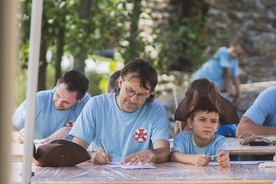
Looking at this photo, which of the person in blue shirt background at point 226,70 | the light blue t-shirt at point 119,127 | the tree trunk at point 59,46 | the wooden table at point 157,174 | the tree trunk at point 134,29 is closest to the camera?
the wooden table at point 157,174

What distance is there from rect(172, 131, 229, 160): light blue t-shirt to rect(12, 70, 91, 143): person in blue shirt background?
130 cm

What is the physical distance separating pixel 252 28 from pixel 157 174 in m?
7.84

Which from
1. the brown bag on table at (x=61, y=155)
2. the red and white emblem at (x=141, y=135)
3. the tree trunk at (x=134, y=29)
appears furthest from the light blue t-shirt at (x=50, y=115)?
the tree trunk at (x=134, y=29)

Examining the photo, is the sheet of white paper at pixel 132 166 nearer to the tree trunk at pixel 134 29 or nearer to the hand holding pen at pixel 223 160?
the hand holding pen at pixel 223 160

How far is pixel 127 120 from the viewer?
12.7 ft

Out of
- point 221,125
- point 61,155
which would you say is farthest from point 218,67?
point 61,155

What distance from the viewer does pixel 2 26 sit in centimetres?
88

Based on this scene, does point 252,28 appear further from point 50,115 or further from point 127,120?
point 127,120

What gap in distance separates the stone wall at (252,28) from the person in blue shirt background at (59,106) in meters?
5.79

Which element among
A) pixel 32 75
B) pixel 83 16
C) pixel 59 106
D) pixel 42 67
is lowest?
pixel 59 106

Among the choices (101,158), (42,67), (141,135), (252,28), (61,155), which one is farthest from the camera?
(252,28)

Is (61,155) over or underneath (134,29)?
underneath

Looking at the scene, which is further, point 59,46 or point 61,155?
point 59,46

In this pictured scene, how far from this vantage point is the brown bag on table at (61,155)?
3.37m
